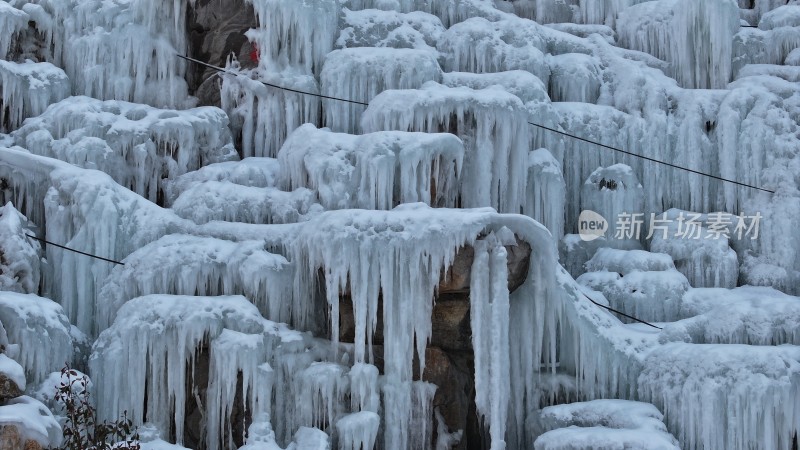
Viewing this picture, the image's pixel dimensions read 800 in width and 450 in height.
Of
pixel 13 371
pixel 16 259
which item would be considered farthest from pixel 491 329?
pixel 16 259

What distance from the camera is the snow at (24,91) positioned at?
16359 millimetres

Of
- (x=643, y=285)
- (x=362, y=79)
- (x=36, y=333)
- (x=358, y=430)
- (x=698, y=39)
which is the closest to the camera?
(x=36, y=333)

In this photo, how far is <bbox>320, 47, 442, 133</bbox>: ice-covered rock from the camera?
54.7ft

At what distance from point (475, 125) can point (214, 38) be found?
4946 millimetres

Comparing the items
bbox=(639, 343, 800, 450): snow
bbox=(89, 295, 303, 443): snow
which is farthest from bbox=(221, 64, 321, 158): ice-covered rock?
bbox=(639, 343, 800, 450): snow

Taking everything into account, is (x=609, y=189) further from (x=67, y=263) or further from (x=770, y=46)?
(x=67, y=263)

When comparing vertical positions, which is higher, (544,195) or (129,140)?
(129,140)

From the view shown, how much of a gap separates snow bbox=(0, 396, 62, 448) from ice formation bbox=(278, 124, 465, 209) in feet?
15.9

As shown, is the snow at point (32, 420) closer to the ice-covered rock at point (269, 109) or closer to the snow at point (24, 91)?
the snow at point (24, 91)

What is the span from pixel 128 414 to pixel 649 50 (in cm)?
1212

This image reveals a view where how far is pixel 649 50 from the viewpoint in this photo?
1973 cm

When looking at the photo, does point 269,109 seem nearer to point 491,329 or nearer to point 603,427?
point 491,329

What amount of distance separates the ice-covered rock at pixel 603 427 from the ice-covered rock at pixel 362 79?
5813 mm

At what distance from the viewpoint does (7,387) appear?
10.9 metres
